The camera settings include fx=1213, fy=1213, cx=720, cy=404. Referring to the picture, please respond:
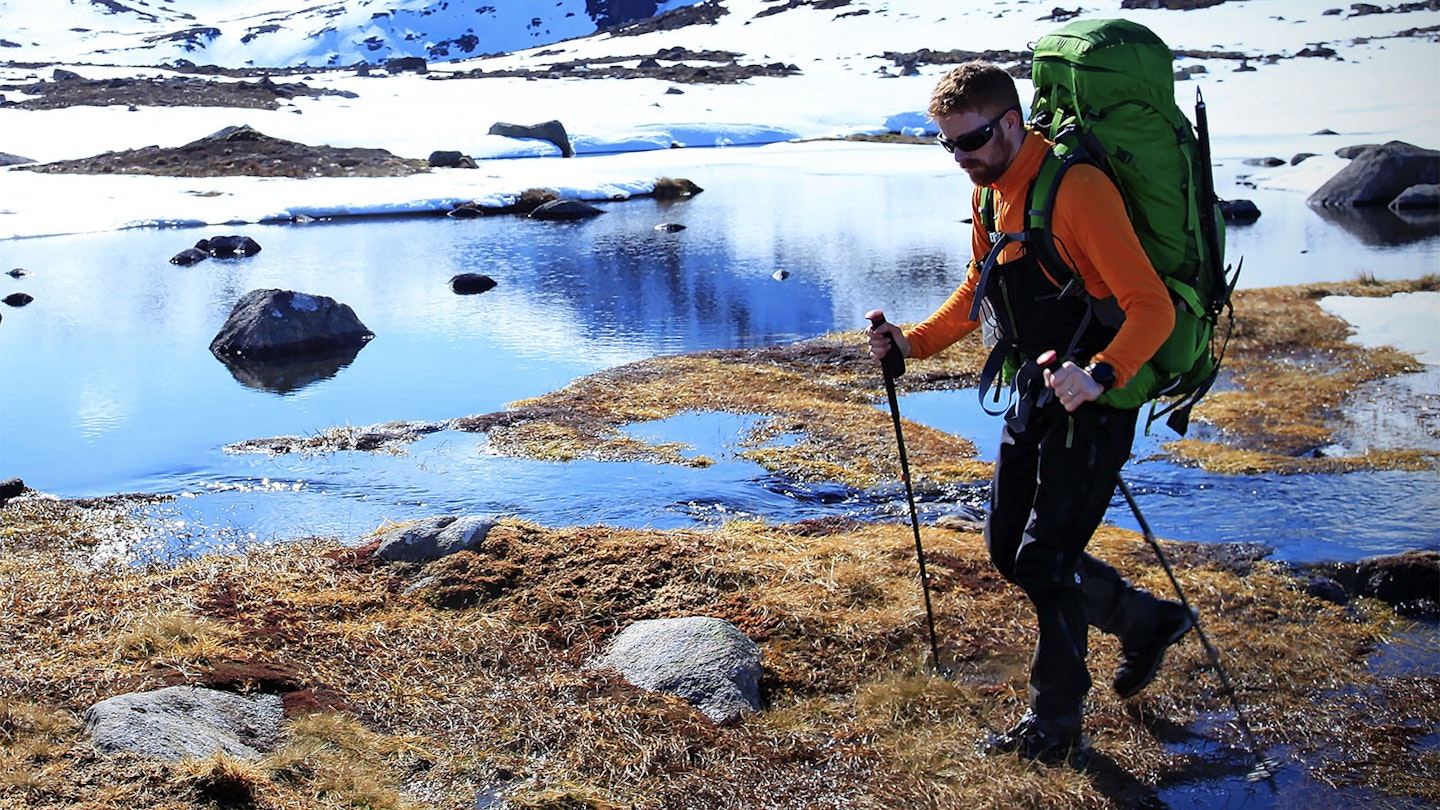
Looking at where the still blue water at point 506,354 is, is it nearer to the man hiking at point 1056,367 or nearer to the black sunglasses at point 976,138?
the man hiking at point 1056,367

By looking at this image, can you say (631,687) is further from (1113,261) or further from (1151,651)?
(1113,261)

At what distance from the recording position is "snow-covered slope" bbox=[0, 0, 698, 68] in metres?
142

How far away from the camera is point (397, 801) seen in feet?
13.9

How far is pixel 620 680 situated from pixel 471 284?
1564 cm

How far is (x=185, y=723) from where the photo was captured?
444 centimetres

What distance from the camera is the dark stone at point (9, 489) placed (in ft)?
28.9

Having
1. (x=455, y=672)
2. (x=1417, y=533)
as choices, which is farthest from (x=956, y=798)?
(x=1417, y=533)

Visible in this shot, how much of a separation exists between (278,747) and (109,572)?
2.90 metres

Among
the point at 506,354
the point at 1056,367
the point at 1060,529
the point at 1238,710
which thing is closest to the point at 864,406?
the point at 506,354

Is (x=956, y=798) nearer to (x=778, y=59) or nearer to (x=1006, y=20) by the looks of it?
(x=778, y=59)

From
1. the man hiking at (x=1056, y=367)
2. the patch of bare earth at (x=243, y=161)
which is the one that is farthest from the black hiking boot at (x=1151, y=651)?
the patch of bare earth at (x=243, y=161)

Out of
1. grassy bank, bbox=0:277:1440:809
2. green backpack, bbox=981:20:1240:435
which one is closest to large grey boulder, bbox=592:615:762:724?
grassy bank, bbox=0:277:1440:809

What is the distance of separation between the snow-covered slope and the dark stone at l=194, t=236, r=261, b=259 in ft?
373

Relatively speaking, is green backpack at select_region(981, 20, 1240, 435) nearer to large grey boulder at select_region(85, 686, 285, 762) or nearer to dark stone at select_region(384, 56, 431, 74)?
large grey boulder at select_region(85, 686, 285, 762)
